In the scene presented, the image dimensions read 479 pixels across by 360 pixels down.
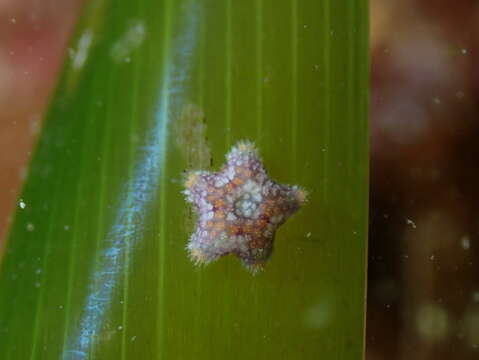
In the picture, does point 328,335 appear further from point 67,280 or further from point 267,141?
point 67,280

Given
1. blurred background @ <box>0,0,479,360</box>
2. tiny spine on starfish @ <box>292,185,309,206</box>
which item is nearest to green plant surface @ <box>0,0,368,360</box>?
tiny spine on starfish @ <box>292,185,309,206</box>

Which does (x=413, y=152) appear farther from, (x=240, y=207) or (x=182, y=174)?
(x=182, y=174)

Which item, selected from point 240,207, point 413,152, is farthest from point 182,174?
point 413,152

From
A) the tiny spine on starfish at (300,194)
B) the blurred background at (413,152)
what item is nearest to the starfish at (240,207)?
the tiny spine on starfish at (300,194)

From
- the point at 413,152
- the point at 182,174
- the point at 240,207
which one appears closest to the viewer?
the point at 182,174

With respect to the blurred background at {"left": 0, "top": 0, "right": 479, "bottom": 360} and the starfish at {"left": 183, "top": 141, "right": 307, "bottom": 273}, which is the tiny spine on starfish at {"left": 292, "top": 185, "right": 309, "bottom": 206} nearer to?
the starfish at {"left": 183, "top": 141, "right": 307, "bottom": 273}

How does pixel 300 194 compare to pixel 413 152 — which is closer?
pixel 300 194

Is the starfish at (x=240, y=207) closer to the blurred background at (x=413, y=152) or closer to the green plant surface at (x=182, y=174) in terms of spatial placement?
the green plant surface at (x=182, y=174)
